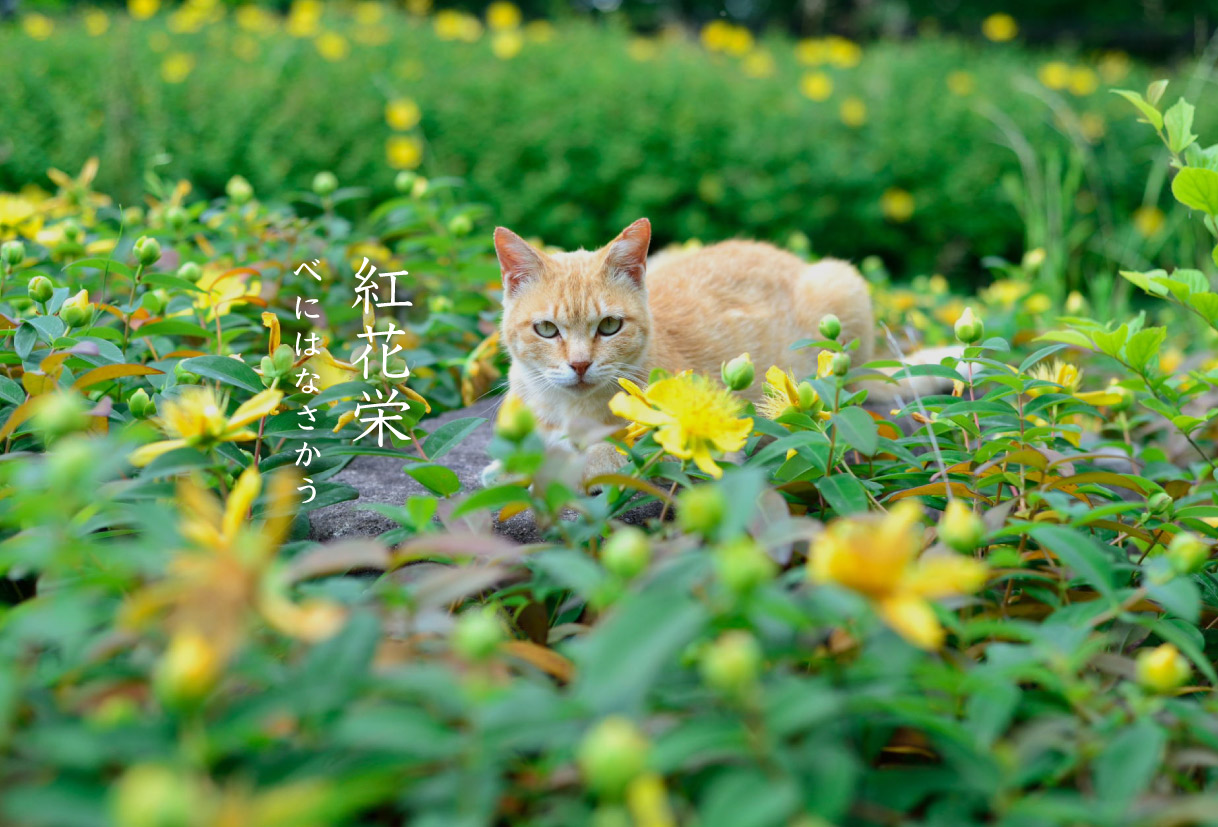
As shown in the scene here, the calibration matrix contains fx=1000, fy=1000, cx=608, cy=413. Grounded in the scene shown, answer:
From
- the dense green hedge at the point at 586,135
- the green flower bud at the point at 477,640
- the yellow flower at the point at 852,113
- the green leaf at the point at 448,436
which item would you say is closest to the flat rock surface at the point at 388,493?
the green leaf at the point at 448,436

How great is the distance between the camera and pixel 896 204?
5152 mm

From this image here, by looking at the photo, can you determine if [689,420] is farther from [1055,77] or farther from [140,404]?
[1055,77]

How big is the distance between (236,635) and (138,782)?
124 mm

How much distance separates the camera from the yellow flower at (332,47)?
16.9ft

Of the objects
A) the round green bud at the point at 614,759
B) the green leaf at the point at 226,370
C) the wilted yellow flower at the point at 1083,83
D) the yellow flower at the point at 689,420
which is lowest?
the green leaf at the point at 226,370

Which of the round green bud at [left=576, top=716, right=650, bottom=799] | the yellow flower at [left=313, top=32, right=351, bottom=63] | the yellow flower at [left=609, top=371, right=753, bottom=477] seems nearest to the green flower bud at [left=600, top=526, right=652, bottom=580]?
the round green bud at [left=576, top=716, right=650, bottom=799]

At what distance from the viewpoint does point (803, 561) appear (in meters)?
1.27

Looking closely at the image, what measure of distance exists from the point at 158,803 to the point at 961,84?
598 cm

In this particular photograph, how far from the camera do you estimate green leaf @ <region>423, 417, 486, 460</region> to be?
141cm

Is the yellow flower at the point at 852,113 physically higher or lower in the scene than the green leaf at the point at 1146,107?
lower

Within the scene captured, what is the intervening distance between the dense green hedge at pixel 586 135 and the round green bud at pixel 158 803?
413cm

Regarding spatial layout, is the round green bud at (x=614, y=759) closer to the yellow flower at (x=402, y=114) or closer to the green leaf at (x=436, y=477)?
the green leaf at (x=436, y=477)

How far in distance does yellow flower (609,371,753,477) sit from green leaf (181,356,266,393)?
22.8 inches

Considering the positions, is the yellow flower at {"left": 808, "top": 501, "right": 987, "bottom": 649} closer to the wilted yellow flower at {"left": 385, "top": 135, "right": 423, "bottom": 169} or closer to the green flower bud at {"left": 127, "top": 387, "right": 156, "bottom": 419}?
the green flower bud at {"left": 127, "top": 387, "right": 156, "bottom": 419}
